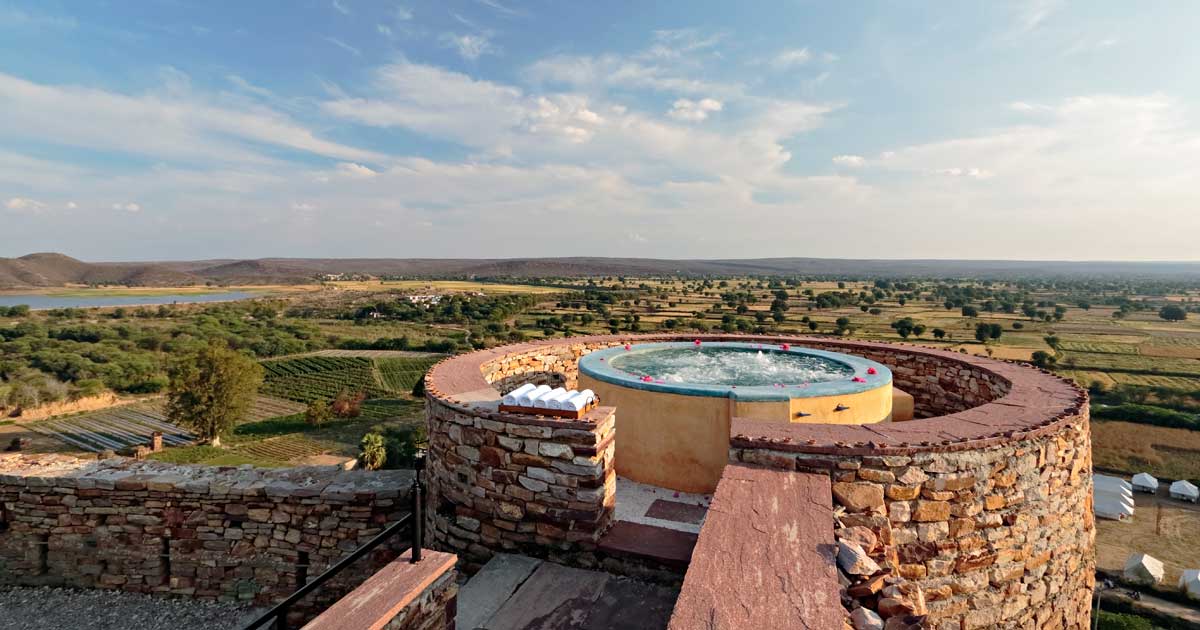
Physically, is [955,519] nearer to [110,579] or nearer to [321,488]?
[321,488]

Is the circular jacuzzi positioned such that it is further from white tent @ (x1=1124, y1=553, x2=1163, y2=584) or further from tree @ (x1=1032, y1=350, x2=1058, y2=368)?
tree @ (x1=1032, y1=350, x2=1058, y2=368)

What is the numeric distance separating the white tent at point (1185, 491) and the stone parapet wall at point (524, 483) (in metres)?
41.3

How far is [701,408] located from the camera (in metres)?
6.77

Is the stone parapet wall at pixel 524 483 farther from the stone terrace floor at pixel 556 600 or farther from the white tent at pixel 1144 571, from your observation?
the white tent at pixel 1144 571

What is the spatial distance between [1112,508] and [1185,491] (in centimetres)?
698

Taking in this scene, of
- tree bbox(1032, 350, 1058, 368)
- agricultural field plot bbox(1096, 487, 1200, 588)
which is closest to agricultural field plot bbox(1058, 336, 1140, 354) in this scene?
tree bbox(1032, 350, 1058, 368)

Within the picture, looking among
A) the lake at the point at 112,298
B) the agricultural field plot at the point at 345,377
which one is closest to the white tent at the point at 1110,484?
the agricultural field plot at the point at 345,377

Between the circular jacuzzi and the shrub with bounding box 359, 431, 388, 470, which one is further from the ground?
the circular jacuzzi

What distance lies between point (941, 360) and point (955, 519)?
257 inches

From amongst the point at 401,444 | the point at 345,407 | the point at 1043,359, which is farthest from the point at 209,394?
the point at 1043,359

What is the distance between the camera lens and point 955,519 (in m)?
4.98

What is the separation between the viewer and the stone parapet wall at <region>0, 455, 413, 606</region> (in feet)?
26.1

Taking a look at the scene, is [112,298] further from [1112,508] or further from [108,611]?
[1112,508]

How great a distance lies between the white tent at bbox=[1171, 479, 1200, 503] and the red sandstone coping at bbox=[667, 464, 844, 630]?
40.6 meters
